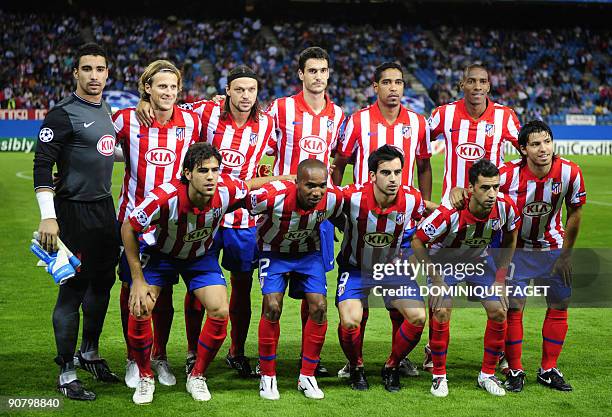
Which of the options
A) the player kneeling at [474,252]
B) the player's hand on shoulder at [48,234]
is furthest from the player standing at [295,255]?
the player's hand on shoulder at [48,234]

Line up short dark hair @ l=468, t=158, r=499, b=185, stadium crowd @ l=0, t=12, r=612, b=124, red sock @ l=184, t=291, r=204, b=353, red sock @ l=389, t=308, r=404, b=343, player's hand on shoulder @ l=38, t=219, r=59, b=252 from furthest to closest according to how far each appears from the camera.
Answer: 1. stadium crowd @ l=0, t=12, r=612, b=124
2. red sock @ l=389, t=308, r=404, b=343
3. red sock @ l=184, t=291, r=204, b=353
4. short dark hair @ l=468, t=158, r=499, b=185
5. player's hand on shoulder @ l=38, t=219, r=59, b=252

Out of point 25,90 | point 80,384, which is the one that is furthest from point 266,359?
point 25,90

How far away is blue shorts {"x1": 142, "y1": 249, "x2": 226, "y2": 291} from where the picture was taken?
5223 millimetres

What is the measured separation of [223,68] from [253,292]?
978 inches

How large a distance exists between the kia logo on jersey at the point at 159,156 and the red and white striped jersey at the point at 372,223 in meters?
1.24

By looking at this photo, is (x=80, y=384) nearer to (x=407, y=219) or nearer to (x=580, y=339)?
(x=407, y=219)

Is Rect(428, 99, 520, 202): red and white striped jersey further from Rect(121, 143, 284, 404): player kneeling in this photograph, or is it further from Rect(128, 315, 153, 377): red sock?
Rect(128, 315, 153, 377): red sock

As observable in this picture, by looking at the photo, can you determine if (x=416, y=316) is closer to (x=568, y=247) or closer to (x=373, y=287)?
(x=373, y=287)

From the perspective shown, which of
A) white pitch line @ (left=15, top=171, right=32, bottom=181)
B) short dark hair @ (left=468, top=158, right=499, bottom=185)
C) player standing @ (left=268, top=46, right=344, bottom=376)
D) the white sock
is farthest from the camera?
white pitch line @ (left=15, top=171, right=32, bottom=181)

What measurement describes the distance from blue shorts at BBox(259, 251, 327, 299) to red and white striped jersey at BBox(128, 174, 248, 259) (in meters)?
0.42

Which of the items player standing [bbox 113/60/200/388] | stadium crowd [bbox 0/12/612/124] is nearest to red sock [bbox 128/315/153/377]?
player standing [bbox 113/60/200/388]

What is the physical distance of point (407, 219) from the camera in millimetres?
5414

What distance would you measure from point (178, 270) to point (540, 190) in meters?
2.48

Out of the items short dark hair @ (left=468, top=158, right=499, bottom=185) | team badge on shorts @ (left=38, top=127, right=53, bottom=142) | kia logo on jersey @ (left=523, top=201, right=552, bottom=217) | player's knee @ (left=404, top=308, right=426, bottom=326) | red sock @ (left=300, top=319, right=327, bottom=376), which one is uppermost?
team badge on shorts @ (left=38, top=127, right=53, bottom=142)
